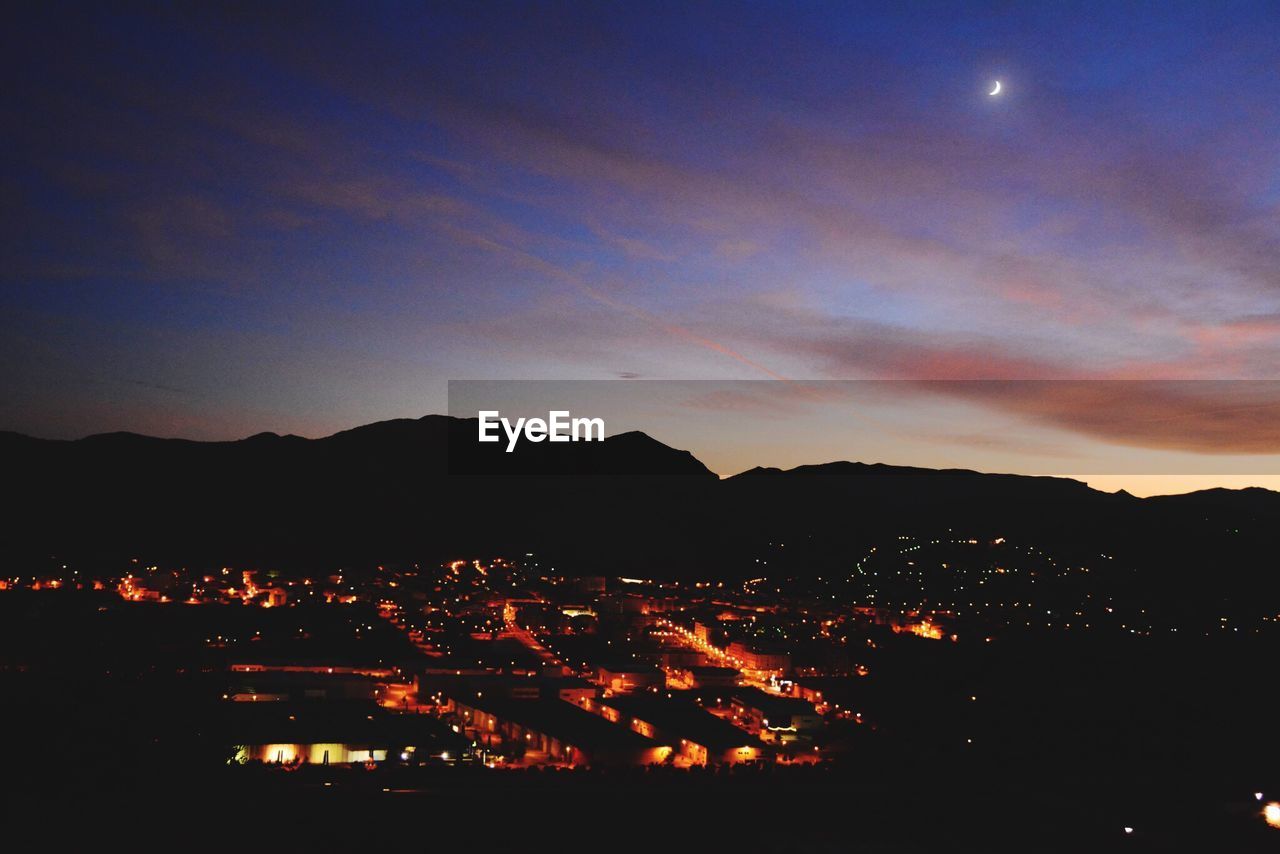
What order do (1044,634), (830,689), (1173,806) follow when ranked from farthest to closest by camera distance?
(1044,634) → (830,689) → (1173,806)

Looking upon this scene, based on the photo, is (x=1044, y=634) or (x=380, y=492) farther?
(x=380, y=492)

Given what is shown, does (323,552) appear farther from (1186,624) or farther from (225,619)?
(1186,624)

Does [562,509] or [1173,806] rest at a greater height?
[562,509]

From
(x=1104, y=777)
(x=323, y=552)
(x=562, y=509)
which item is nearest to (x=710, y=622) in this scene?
(x=1104, y=777)

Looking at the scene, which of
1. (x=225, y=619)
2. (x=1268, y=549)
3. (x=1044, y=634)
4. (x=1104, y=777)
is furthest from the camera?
(x=1268, y=549)

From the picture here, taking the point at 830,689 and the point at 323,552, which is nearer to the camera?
the point at 830,689

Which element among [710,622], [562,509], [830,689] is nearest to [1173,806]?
[830,689]

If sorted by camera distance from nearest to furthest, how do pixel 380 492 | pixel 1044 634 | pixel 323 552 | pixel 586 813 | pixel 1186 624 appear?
pixel 586 813 < pixel 1044 634 < pixel 1186 624 < pixel 323 552 < pixel 380 492

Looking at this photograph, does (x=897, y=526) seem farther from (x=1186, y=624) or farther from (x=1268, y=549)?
(x=1186, y=624)

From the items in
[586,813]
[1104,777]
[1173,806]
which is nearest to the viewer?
[586,813]
